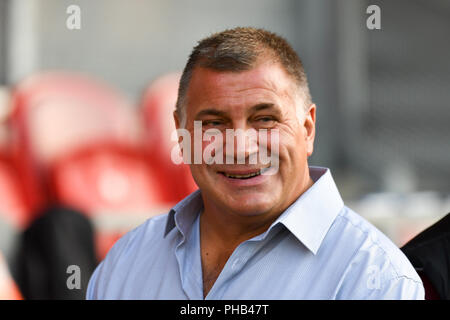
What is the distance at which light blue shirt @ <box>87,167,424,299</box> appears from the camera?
1012 millimetres

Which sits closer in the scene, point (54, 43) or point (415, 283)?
point (415, 283)

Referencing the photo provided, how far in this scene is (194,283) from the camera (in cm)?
115

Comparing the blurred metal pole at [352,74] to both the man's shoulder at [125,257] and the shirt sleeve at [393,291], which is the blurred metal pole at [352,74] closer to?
the man's shoulder at [125,257]

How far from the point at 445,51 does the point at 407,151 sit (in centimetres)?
93

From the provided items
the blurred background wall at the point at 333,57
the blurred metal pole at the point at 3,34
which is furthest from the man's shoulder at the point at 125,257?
the blurred metal pole at the point at 3,34

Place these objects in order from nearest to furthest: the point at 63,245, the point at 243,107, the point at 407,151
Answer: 1. the point at 243,107
2. the point at 63,245
3. the point at 407,151

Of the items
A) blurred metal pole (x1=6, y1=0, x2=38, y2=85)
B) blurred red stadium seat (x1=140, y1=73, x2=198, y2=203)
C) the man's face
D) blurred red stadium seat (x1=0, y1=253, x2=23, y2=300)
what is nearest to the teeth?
the man's face

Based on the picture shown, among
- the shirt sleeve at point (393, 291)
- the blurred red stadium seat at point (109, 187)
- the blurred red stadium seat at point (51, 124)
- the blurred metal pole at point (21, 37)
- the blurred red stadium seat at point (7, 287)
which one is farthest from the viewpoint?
the blurred metal pole at point (21, 37)

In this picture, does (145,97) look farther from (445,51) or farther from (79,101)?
(445,51)

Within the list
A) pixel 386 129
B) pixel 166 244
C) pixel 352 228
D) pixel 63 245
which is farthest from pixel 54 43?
pixel 352 228

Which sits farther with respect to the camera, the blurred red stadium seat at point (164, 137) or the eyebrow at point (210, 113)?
the blurred red stadium seat at point (164, 137)

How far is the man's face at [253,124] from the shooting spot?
3.68ft

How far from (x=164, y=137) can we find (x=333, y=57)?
1.47m

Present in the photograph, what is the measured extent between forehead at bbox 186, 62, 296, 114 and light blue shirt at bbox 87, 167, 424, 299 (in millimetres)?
208
